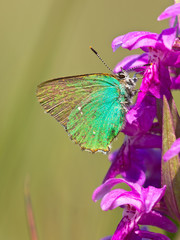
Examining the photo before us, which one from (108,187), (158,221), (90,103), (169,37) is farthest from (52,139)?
(169,37)

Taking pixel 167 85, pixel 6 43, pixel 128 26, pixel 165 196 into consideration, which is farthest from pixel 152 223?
pixel 6 43

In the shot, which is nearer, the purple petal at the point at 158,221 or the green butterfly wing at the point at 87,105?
the purple petal at the point at 158,221

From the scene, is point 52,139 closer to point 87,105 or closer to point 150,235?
point 87,105

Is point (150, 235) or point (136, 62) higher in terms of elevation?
point (136, 62)

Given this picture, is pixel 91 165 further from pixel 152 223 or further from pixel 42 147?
pixel 152 223

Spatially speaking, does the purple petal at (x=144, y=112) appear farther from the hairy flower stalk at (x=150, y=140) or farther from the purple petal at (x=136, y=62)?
the purple petal at (x=136, y=62)

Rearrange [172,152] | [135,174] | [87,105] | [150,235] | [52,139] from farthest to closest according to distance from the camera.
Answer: [52,139], [87,105], [135,174], [150,235], [172,152]

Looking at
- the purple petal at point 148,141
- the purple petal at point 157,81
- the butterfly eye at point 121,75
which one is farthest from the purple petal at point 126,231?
the butterfly eye at point 121,75
